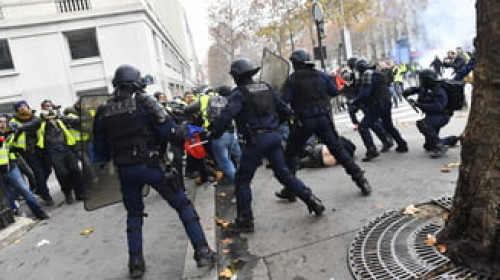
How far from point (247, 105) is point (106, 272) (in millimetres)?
2185

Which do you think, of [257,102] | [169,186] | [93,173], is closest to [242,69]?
[257,102]

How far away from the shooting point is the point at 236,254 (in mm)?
4098

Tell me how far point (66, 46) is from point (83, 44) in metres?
0.90

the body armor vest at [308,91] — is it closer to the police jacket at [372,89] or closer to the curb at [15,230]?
the police jacket at [372,89]

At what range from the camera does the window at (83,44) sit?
20.7 metres

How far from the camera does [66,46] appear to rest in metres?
20.2

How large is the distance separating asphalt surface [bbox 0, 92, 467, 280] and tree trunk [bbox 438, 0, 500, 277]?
951 millimetres

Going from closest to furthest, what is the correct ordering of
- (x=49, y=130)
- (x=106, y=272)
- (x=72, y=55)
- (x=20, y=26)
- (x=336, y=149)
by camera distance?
1. (x=106, y=272)
2. (x=336, y=149)
3. (x=49, y=130)
4. (x=20, y=26)
5. (x=72, y=55)

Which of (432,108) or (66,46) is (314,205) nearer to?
(432,108)

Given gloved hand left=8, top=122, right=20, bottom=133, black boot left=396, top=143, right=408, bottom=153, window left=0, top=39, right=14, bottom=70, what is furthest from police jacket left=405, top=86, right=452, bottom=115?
window left=0, top=39, right=14, bottom=70

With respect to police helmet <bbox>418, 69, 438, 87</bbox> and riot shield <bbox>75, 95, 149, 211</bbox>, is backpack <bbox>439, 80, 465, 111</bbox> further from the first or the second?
riot shield <bbox>75, 95, 149, 211</bbox>

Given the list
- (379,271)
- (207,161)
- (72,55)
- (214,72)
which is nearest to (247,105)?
(379,271)

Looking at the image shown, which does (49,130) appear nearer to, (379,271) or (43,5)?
(379,271)

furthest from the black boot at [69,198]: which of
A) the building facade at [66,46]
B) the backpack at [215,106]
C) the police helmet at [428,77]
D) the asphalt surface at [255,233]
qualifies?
the building facade at [66,46]
